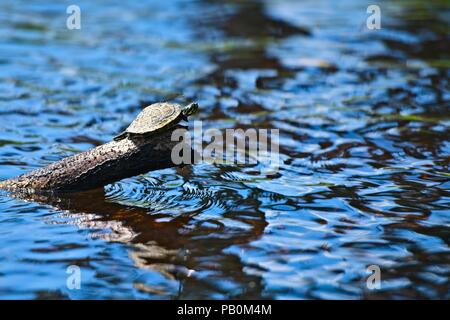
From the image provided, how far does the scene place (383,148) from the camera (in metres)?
5.23

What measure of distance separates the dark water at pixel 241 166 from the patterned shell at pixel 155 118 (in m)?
0.48

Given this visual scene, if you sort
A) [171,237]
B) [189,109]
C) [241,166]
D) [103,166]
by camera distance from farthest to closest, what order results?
1. [241,166]
2. [103,166]
3. [189,109]
4. [171,237]

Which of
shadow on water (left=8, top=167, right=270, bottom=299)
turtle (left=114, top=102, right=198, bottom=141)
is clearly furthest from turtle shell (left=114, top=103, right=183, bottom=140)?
shadow on water (left=8, top=167, right=270, bottom=299)

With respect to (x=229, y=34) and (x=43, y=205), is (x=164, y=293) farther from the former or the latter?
(x=229, y=34)

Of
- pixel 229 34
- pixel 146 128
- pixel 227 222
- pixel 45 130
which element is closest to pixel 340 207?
pixel 227 222

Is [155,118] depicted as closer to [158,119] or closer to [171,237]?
[158,119]

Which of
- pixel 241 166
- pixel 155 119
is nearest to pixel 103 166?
pixel 155 119

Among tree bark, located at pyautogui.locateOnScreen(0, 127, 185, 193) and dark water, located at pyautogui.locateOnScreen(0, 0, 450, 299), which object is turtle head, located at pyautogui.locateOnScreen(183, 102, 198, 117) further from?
dark water, located at pyautogui.locateOnScreen(0, 0, 450, 299)

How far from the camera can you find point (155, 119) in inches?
147

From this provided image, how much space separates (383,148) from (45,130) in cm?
253

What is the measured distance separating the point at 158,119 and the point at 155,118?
2cm

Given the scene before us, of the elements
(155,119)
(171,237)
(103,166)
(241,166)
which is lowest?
(171,237)

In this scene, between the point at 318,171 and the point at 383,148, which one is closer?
the point at 318,171

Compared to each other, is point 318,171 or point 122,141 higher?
point 122,141
